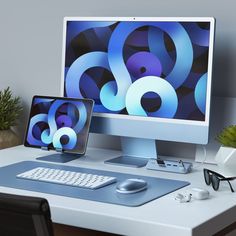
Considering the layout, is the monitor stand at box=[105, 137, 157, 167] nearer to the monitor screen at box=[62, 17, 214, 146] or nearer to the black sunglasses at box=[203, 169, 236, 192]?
the monitor screen at box=[62, 17, 214, 146]

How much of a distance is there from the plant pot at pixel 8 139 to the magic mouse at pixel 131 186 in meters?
0.86

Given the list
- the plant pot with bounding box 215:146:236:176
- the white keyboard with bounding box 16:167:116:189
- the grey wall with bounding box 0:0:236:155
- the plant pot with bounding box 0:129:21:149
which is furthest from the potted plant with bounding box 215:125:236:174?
the plant pot with bounding box 0:129:21:149

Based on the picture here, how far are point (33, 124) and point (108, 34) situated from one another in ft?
1.40

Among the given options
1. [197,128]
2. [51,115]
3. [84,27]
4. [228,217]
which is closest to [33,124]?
[51,115]

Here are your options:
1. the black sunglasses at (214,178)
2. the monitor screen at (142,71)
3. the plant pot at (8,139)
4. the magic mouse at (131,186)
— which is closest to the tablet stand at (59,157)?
the monitor screen at (142,71)

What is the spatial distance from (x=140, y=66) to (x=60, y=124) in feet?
1.18

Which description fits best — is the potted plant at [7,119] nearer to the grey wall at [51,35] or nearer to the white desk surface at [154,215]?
the grey wall at [51,35]

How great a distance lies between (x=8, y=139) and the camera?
2658 mm

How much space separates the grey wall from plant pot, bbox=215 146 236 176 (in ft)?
0.97

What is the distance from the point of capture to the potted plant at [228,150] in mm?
2047

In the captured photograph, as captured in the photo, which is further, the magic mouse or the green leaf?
the green leaf

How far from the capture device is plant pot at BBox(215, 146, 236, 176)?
2045mm

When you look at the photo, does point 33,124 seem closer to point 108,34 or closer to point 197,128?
point 108,34

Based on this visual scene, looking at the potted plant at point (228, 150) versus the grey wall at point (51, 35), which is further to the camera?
the grey wall at point (51, 35)
